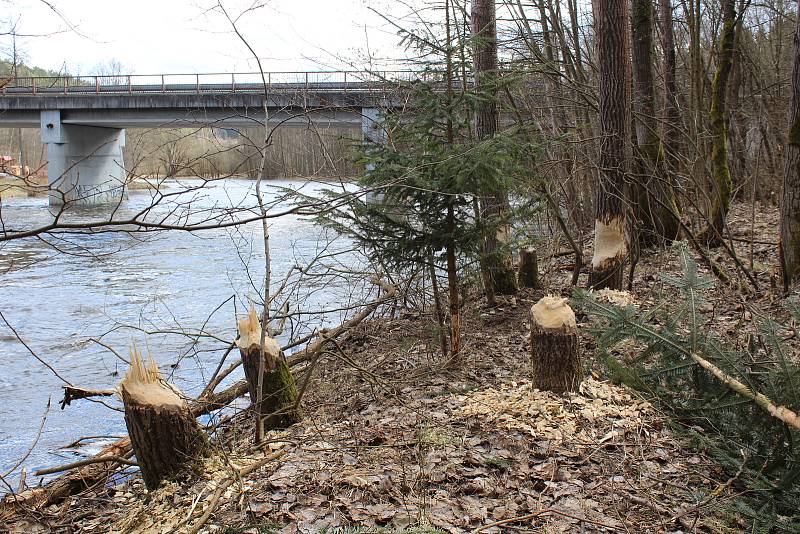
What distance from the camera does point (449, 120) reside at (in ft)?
21.5

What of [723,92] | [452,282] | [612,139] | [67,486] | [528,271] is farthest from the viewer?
[723,92]

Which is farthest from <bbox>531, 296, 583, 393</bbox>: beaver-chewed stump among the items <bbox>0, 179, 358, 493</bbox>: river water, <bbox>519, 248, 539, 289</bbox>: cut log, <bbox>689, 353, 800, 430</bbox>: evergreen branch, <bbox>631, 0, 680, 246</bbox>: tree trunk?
<bbox>631, 0, 680, 246</bbox>: tree trunk

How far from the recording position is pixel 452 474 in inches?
180

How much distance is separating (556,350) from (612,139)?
13.5 ft

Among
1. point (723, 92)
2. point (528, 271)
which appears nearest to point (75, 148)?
point (528, 271)

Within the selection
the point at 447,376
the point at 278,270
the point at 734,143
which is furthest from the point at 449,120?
the point at 734,143

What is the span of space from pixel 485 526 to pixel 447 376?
3.21m

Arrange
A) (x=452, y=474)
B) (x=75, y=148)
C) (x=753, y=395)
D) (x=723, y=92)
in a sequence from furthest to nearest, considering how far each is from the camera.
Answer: (x=75, y=148)
(x=723, y=92)
(x=452, y=474)
(x=753, y=395)

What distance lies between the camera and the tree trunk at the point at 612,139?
891cm

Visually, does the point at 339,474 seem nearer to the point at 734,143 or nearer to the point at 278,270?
the point at 278,270

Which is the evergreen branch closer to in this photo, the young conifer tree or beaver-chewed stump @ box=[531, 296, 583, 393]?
beaver-chewed stump @ box=[531, 296, 583, 393]

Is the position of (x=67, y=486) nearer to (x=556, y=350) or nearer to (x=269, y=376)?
(x=269, y=376)

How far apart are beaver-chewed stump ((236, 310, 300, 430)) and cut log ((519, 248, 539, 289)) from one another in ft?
17.4

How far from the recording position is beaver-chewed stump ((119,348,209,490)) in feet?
16.1
